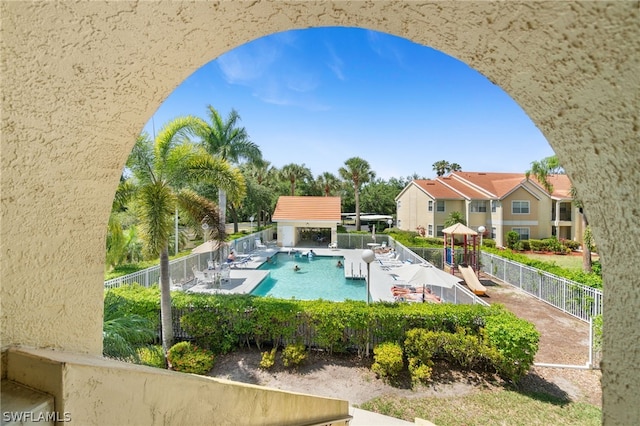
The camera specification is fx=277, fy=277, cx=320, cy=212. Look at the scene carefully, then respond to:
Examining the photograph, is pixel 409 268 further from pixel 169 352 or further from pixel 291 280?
pixel 169 352

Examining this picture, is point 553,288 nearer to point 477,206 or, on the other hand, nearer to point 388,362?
point 388,362

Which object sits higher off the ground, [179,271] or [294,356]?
[179,271]

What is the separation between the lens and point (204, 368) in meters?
7.12

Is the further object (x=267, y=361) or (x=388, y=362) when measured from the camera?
(x=267, y=361)

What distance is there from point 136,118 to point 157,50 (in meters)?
0.34

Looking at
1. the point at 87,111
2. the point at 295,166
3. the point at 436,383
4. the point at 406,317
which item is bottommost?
the point at 436,383

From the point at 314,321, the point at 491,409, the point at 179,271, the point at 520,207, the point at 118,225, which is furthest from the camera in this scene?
the point at 520,207

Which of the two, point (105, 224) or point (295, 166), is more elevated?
point (295, 166)

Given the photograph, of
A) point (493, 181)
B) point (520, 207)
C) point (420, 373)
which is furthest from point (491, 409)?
point (493, 181)

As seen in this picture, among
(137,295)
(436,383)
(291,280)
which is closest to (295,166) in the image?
(291,280)

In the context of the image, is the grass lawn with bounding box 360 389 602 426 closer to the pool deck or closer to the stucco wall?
the pool deck

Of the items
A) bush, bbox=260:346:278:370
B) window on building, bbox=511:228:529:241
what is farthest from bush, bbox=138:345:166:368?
window on building, bbox=511:228:529:241

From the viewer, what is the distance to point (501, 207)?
27.0 m

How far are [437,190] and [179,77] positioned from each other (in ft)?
106
